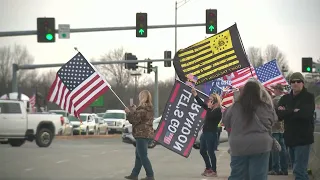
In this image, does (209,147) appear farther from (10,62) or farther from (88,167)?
(10,62)

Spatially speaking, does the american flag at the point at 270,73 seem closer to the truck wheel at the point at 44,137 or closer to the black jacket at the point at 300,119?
the black jacket at the point at 300,119

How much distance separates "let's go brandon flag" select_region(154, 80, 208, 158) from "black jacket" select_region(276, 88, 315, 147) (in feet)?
7.14

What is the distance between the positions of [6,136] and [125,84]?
61.8 m

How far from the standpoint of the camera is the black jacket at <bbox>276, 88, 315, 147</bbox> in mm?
7547

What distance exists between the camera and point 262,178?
652 centimetres

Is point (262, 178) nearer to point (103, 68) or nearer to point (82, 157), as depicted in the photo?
point (82, 157)

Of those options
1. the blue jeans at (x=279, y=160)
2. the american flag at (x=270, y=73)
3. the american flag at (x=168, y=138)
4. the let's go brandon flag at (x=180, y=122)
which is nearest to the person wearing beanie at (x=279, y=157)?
the blue jeans at (x=279, y=160)

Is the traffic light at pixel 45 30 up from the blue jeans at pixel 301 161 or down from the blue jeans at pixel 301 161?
up

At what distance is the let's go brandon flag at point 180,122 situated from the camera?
9.50 m

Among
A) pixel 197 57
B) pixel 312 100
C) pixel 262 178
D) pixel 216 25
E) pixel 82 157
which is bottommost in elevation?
pixel 82 157

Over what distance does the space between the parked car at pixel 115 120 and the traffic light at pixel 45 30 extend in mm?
18763

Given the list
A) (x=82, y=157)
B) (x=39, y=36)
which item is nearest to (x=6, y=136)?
(x=39, y=36)

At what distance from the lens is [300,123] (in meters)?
7.60

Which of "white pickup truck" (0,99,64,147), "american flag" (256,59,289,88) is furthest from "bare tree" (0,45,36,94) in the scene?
"american flag" (256,59,289,88)
